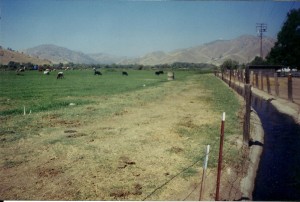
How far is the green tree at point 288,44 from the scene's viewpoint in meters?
69.4

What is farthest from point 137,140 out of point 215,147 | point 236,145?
point 236,145

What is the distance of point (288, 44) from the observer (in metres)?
71.3

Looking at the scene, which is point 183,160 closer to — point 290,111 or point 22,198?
point 22,198

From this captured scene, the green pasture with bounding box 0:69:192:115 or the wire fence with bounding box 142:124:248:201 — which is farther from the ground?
→ the green pasture with bounding box 0:69:192:115

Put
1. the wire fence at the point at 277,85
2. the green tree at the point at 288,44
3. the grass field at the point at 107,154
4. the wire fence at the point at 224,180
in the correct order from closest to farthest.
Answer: the wire fence at the point at 224,180, the grass field at the point at 107,154, the wire fence at the point at 277,85, the green tree at the point at 288,44

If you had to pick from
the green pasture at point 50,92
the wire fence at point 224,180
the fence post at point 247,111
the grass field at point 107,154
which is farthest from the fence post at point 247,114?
the green pasture at point 50,92

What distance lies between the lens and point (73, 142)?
33.2ft

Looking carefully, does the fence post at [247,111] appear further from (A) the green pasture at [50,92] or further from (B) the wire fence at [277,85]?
(A) the green pasture at [50,92]

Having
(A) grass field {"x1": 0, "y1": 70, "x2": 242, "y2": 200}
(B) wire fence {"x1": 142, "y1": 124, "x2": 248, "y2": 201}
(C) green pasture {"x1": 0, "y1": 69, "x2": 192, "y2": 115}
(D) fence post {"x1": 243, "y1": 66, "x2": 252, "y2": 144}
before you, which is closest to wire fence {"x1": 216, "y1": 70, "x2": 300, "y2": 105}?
(A) grass field {"x1": 0, "y1": 70, "x2": 242, "y2": 200}

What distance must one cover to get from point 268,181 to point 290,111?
939 cm

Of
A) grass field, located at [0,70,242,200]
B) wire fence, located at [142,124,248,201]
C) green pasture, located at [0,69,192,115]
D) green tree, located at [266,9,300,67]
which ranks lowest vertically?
wire fence, located at [142,124,248,201]

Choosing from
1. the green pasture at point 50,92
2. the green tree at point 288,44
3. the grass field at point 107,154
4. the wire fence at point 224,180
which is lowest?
the wire fence at point 224,180

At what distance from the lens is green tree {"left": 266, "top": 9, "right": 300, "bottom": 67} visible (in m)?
69.4

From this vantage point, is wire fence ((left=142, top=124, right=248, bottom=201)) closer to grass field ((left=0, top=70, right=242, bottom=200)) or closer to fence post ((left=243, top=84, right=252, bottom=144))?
grass field ((left=0, top=70, right=242, bottom=200))
